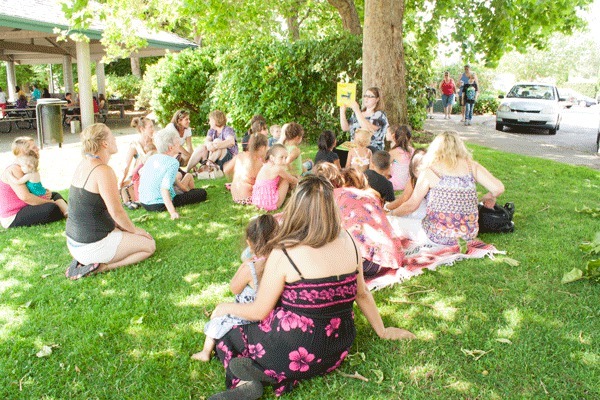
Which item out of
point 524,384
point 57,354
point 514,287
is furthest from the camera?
point 514,287

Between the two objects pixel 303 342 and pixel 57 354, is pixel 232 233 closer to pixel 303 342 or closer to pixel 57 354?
pixel 57 354

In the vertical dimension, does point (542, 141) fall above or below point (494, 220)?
above

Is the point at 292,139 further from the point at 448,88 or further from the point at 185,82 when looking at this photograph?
the point at 448,88

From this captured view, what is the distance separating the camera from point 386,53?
→ 33.7ft

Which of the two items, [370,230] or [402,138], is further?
[402,138]

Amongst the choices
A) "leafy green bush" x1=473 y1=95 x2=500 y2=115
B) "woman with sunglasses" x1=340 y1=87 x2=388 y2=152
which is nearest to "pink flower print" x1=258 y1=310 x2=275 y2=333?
"woman with sunglasses" x1=340 y1=87 x2=388 y2=152

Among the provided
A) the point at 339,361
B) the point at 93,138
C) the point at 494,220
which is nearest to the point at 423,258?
the point at 494,220

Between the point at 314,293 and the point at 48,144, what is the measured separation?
1335 centimetres

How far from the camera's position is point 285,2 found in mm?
17422

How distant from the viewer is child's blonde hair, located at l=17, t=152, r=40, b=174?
6.29m

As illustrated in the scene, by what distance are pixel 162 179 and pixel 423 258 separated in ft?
12.1

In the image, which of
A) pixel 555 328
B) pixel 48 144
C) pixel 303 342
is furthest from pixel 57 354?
pixel 48 144

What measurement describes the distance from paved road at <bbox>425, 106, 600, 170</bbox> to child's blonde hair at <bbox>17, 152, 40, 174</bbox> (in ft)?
34.3

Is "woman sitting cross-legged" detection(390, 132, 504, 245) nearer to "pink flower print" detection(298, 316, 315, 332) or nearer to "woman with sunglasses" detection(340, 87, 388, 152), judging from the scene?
"pink flower print" detection(298, 316, 315, 332)
